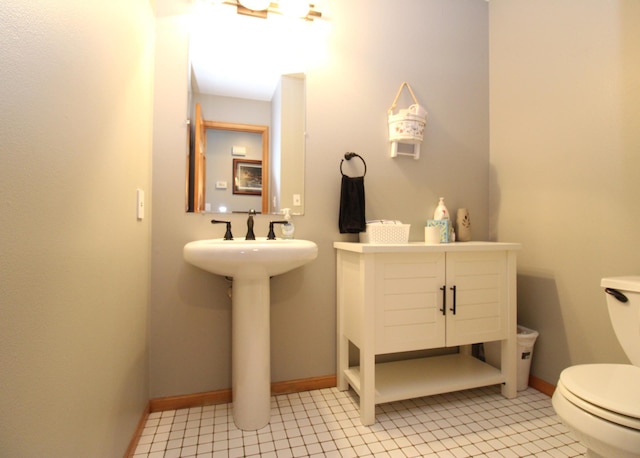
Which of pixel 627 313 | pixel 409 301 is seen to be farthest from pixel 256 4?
pixel 627 313

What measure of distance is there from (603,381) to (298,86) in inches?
71.9

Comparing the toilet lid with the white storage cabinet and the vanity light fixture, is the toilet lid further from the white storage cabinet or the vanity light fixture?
the vanity light fixture

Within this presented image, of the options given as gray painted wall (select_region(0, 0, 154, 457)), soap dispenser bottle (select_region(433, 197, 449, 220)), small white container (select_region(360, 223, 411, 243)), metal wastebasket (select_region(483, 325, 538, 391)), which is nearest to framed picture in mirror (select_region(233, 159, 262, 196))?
gray painted wall (select_region(0, 0, 154, 457))

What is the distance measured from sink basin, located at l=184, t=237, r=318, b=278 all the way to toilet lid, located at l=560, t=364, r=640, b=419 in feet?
3.26

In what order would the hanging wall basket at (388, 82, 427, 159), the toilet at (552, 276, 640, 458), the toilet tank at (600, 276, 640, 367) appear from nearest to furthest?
the toilet at (552, 276, 640, 458) → the toilet tank at (600, 276, 640, 367) → the hanging wall basket at (388, 82, 427, 159)

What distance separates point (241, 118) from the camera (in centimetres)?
170

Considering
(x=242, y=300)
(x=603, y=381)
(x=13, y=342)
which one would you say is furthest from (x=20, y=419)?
(x=603, y=381)

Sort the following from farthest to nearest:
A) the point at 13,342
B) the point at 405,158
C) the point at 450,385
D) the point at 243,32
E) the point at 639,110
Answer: the point at 405,158
the point at 243,32
the point at 450,385
the point at 639,110
the point at 13,342

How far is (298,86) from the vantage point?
69.9 inches

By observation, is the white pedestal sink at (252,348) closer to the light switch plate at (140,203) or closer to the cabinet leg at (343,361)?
the light switch plate at (140,203)

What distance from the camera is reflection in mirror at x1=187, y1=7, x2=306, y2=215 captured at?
164cm

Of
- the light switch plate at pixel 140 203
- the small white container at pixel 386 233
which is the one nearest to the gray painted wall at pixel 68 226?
the light switch plate at pixel 140 203

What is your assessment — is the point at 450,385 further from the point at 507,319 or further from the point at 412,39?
the point at 412,39

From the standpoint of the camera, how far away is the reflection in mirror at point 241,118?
1643 millimetres
